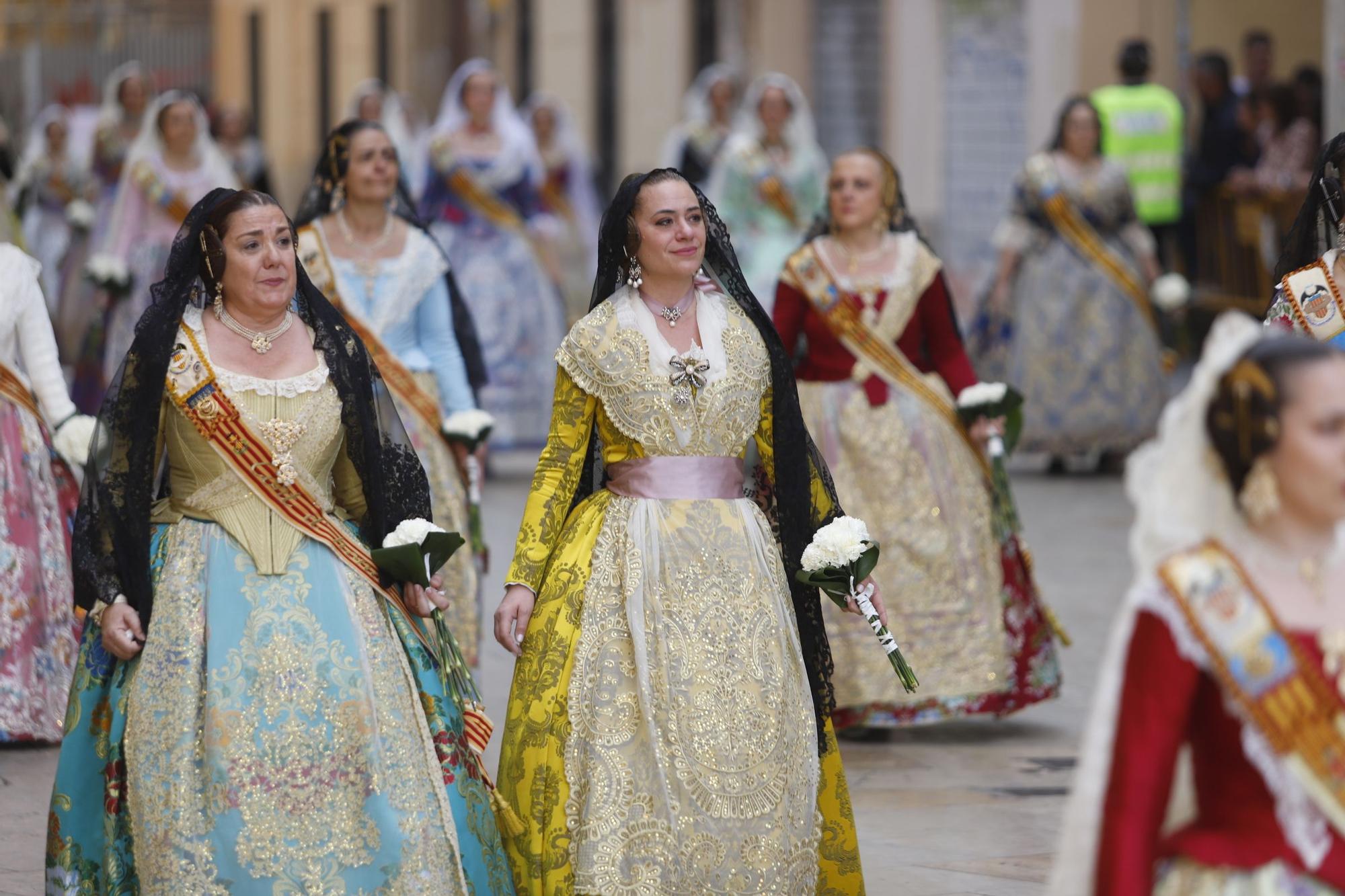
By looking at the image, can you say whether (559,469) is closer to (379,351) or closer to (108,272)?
(379,351)

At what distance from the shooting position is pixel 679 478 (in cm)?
511

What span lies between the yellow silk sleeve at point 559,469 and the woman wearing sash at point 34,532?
2.07m

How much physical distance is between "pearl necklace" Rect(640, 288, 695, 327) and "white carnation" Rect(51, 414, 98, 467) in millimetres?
2133

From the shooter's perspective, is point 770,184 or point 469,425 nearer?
point 469,425

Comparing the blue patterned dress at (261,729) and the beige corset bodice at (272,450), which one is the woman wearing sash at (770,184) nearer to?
the beige corset bodice at (272,450)

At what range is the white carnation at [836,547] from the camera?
16.2ft

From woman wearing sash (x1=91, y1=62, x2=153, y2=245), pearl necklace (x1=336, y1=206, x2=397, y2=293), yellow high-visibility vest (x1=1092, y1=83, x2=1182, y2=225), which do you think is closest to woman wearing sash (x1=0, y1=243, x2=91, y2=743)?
pearl necklace (x1=336, y1=206, x2=397, y2=293)

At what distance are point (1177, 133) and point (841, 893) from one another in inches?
395

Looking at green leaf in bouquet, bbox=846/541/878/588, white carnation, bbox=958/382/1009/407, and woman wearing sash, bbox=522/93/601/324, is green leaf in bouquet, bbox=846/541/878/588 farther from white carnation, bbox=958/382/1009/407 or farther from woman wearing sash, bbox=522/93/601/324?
woman wearing sash, bbox=522/93/601/324

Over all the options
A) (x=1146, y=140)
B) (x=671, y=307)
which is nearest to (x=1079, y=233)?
(x=1146, y=140)

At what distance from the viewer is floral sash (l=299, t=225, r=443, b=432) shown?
7234 mm

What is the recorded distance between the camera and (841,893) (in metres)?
5.16

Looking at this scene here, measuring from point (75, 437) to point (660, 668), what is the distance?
248 centimetres

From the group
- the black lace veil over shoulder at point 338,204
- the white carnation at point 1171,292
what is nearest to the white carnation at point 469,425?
the black lace veil over shoulder at point 338,204
